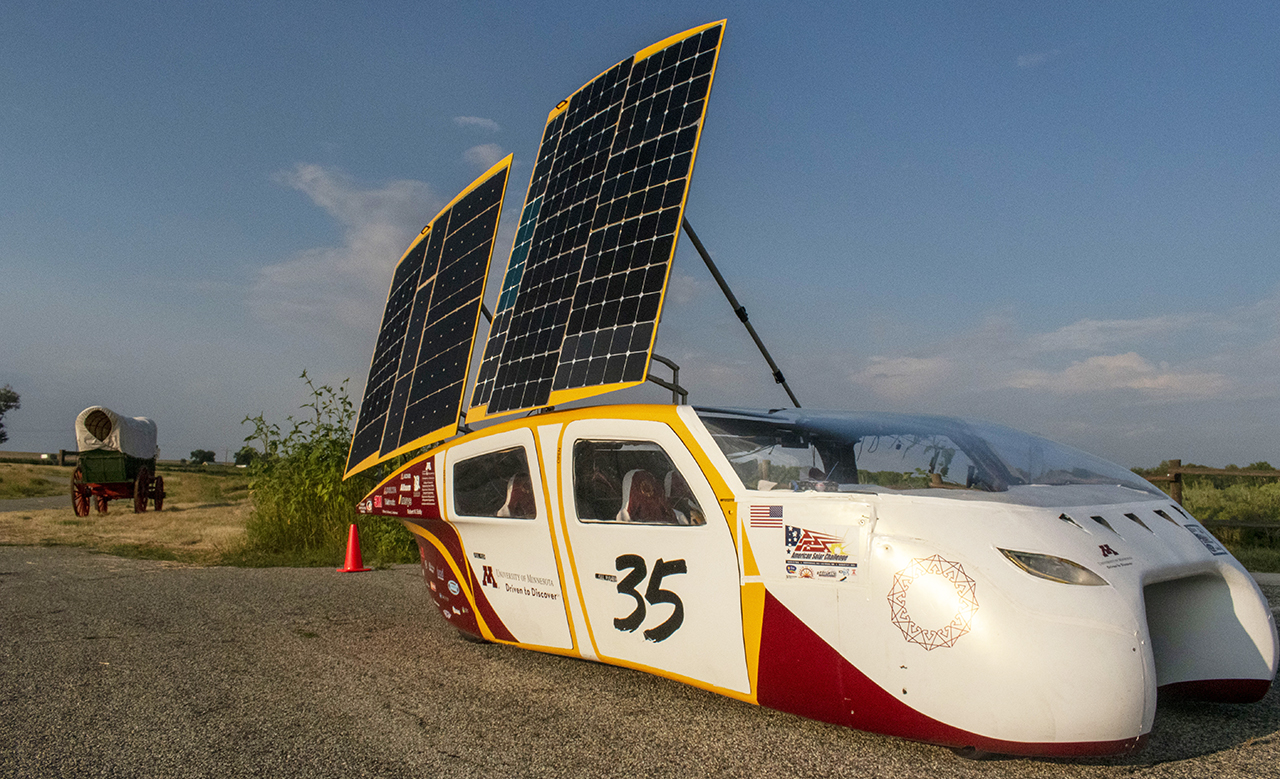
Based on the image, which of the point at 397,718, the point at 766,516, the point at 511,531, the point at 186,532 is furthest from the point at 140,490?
the point at 766,516

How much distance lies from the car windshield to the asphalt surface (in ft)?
4.05

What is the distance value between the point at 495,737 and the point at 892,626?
2.00 meters

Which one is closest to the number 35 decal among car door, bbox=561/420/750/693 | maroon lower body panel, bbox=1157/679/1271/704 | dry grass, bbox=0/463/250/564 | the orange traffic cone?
car door, bbox=561/420/750/693

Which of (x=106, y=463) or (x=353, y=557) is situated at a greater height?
(x=106, y=463)

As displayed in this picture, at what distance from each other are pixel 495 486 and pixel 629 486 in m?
1.26

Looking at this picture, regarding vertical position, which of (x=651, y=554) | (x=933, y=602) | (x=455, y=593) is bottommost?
(x=455, y=593)

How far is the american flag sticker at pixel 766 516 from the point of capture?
387cm

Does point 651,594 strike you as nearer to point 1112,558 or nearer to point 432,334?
point 1112,558

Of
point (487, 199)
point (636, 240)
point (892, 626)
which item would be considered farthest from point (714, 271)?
point (892, 626)

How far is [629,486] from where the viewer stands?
15.3 feet

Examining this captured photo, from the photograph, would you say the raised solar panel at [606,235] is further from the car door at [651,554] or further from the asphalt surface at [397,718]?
the asphalt surface at [397,718]

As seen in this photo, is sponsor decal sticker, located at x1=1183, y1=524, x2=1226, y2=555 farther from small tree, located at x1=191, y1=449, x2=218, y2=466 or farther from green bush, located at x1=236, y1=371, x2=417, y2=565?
small tree, located at x1=191, y1=449, x2=218, y2=466

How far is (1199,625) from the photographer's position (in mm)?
3990

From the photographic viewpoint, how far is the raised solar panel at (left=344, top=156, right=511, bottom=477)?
7375 mm
